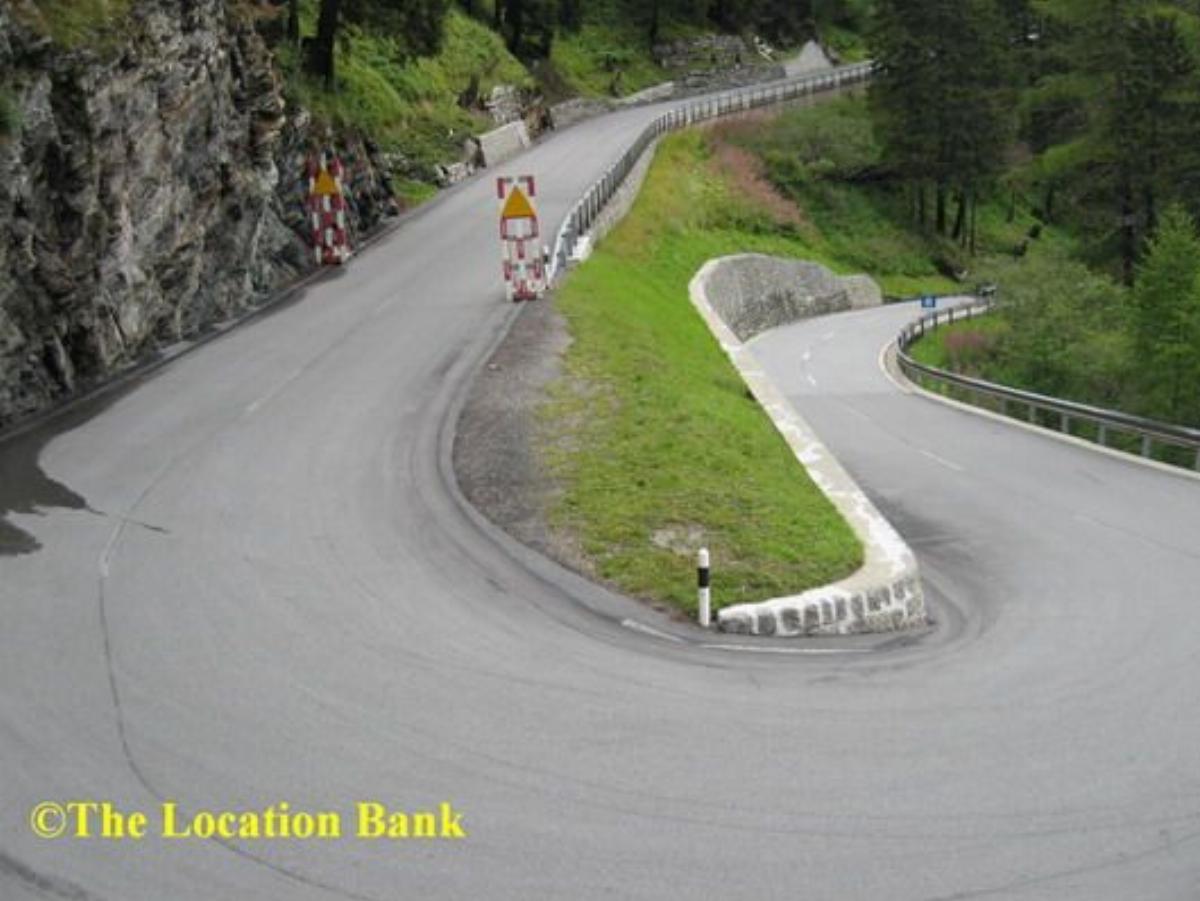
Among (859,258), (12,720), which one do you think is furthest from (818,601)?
(859,258)

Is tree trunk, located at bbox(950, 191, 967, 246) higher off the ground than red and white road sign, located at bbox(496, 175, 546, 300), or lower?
lower

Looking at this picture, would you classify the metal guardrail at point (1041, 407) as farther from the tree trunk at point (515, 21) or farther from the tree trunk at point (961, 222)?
the tree trunk at point (515, 21)

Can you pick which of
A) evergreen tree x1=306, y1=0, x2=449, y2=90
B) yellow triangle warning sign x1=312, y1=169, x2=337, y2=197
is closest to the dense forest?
evergreen tree x1=306, y1=0, x2=449, y2=90

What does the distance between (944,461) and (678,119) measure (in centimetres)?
3749

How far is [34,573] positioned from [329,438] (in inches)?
205

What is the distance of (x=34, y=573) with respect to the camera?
431 inches

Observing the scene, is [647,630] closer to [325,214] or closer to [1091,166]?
[325,214]

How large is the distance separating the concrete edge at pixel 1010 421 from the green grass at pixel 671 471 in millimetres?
6106

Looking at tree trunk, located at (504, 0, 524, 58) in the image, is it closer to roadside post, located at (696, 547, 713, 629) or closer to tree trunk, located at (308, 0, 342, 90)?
Answer: tree trunk, located at (308, 0, 342, 90)

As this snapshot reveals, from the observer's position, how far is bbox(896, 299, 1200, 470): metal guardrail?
20.4 m

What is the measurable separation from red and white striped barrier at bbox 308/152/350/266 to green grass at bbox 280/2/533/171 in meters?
2.33

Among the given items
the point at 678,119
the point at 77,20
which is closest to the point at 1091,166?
the point at 678,119

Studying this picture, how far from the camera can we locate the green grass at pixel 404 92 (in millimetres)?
33438

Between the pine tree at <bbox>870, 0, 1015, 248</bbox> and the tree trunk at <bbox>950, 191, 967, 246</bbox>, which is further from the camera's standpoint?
the tree trunk at <bbox>950, 191, 967, 246</bbox>
